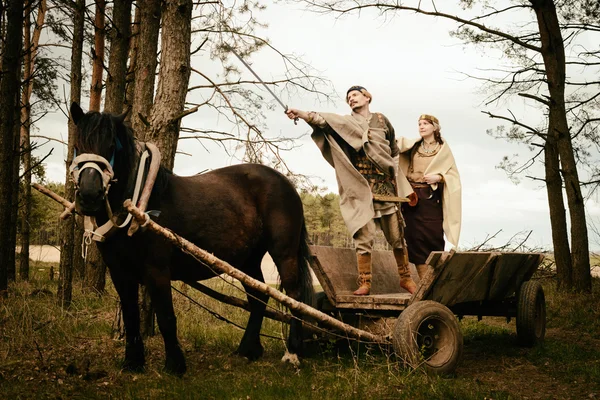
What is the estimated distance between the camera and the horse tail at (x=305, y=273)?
5.88m

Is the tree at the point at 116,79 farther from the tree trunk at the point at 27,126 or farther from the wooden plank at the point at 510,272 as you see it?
the wooden plank at the point at 510,272

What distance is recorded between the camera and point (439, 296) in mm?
5441

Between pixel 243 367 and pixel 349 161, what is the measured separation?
2228mm

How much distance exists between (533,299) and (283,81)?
4757 mm

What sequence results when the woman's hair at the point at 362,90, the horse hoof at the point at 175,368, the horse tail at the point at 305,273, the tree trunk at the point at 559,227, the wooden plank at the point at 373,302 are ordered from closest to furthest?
the horse hoof at the point at 175,368, the wooden plank at the point at 373,302, the horse tail at the point at 305,273, the woman's hair at the point at 362,90, the tree trunk at the point at 559,227

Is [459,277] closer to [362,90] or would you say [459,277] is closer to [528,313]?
[528,313]

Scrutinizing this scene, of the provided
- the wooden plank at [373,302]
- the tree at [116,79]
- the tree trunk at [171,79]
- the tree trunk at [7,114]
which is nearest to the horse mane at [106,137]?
the tree trunk at [171,79]

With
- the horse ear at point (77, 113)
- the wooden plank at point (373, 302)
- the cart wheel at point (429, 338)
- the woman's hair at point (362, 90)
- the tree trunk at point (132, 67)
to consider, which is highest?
the tree trunk at point (132, 67)

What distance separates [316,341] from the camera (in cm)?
602

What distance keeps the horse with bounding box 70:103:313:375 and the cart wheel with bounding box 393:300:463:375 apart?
3.85 ft

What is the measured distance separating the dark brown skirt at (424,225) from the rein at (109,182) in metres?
2.97

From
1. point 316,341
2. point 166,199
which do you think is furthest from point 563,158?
point 166,199

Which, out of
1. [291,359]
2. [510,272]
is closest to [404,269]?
[510,272]

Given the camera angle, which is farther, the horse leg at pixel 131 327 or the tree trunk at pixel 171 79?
the tree trunk at pixel 171 79
